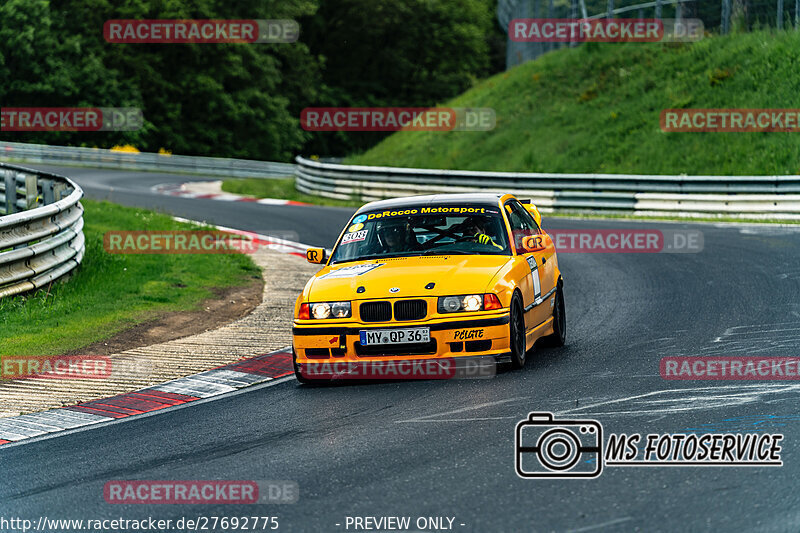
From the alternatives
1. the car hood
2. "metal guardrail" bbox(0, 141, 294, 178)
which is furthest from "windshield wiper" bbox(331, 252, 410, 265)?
"metal guardrail" bbox(0, 141, 294, 178)

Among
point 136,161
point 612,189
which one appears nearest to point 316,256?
point 612,189

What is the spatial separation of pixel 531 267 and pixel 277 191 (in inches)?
945

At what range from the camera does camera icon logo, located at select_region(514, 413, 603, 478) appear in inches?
233

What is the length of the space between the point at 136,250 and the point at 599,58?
2186 cm

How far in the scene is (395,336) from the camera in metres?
8.82

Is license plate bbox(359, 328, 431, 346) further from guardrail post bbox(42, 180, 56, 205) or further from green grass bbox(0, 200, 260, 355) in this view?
guardrail post bbox(42, 180, 56, 205)

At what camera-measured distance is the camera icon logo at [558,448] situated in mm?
5906

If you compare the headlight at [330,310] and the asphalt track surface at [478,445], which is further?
the headlight at [330,310]

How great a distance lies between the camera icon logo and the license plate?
1813mm

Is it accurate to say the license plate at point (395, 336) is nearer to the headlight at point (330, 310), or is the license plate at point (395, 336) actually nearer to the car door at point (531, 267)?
the headlight at point (330, 310)

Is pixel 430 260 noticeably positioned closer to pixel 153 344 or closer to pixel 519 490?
pixel 153 344

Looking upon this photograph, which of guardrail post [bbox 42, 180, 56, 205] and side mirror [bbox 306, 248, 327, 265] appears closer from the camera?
side mirror [bbox 306, 248, 327, 265]

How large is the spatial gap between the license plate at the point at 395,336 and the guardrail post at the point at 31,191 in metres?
10.5

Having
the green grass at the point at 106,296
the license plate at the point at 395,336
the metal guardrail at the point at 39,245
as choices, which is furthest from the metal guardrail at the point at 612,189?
the license plate at the point at 395,336
